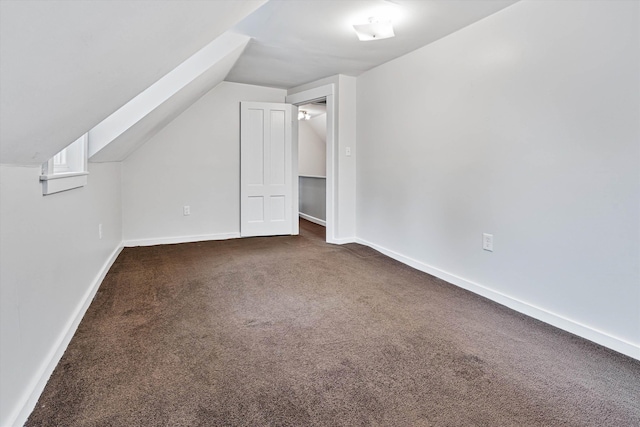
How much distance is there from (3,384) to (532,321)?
266 centimetres

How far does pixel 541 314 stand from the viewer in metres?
2.31

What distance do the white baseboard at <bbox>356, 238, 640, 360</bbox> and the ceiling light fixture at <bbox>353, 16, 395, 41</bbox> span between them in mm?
1997

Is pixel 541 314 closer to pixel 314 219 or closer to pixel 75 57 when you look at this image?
pixel 75 57

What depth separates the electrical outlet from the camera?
268 centimetres

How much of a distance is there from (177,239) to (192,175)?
2.74 feet

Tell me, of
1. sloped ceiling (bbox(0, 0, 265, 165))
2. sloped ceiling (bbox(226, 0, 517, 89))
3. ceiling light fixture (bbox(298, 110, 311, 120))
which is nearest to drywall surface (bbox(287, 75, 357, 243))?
sloped ceiling (bbox(226, 0, 517, 89))

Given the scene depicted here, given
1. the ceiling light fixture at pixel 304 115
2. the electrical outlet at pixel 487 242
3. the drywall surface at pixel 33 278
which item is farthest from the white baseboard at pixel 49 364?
the ceiling light fixture at pixel 304 115

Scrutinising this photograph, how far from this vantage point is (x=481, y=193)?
274cm

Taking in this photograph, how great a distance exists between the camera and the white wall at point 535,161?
191cm

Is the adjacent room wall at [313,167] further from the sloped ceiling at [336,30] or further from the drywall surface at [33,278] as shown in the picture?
the drywall surface at [33,278]

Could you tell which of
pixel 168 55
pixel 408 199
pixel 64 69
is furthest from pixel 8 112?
pixel 408 199

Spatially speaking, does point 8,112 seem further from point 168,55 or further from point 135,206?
point 135,206

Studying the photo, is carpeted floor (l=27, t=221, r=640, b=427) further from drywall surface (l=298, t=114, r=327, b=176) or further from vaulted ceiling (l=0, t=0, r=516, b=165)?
drywall surface (l=298, t=114, r=327, b=176)

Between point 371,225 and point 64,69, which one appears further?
point 371,225
